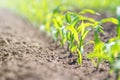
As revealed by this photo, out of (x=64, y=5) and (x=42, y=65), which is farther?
(x=64, y=5)

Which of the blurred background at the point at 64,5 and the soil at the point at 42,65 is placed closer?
the soil at the point at 42,65

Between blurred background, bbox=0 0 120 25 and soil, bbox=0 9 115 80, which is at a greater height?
blurred background, bbox=0 0 120 25

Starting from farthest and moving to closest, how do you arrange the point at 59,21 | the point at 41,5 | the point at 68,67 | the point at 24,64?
the point at 41,5, the point at 59,21, the point at 68,67, the point at 24,64

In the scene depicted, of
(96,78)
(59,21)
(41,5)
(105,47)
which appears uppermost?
(41,5)

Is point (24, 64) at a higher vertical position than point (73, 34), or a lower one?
lower

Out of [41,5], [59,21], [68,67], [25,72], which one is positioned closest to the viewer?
[25,72]

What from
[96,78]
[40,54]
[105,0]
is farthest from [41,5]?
[96,78]

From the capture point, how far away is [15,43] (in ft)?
12.0

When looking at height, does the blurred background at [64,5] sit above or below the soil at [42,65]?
above

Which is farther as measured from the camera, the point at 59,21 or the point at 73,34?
the point at 59,21

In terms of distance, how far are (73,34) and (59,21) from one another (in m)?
0.65

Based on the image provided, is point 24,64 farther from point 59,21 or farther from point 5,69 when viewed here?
point 59,21

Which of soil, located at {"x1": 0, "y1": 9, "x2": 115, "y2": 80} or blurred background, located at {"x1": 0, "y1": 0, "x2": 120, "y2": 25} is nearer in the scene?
soil, located at {"x1": 0, "y1": 9, "x2": 115, "y2": 80}

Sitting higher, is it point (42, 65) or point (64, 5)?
point (64, 5)
